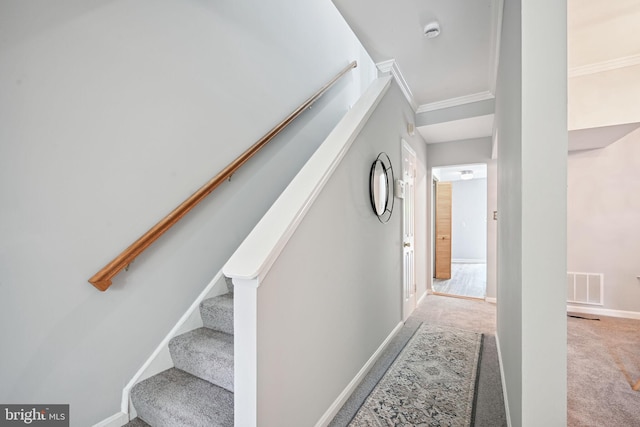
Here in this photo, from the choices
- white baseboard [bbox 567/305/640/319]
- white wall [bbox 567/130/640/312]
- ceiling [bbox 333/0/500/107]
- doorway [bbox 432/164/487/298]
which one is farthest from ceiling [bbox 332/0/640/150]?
doorway [bbox 432/164/487/298]

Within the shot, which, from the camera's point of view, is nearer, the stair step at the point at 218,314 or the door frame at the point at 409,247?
the stair step at the point at 218,314

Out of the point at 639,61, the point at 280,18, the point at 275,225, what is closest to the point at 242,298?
the point at 275,225

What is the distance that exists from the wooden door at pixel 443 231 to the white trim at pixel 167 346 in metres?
4.84

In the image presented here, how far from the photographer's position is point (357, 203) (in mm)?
1926

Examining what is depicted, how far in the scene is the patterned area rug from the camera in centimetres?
163

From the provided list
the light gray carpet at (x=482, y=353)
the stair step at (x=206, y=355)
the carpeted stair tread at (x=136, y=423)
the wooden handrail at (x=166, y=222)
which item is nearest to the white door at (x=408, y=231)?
the light gray carpet at (x=482, y=353)

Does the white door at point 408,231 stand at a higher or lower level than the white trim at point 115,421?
higher

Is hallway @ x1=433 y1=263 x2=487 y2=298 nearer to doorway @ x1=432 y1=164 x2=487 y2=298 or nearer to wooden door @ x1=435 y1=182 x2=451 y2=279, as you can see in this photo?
doorway @ x1=432 y1=164 x2=487 y2=298

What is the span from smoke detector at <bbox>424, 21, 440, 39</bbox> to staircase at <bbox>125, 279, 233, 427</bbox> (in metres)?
2.48

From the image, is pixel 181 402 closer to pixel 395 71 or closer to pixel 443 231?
pixel 395 71

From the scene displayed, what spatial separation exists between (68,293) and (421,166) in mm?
4053

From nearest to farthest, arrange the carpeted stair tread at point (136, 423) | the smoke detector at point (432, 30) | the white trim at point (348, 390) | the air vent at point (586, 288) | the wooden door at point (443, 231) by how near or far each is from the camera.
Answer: the carpeted stair tread at point (136, 423)
the white trim at point (348, 390)
the smoke detector at point (432, 30)
the air vent at point (586, 288)
the wooden door at point (443, 231)

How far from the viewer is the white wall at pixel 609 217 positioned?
10.6ft

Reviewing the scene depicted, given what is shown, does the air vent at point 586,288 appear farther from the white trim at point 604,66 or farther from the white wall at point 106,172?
the white wall at point 106,172
